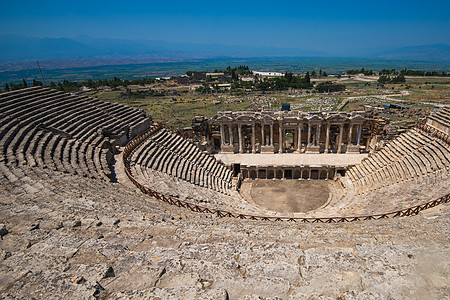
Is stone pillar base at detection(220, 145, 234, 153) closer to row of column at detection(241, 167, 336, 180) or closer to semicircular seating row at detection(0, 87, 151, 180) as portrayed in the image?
row of column at detection(241, 167, 336, 180)

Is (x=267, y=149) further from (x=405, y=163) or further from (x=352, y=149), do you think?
(x=405, y=163)

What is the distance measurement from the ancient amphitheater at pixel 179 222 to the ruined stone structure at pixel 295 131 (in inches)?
204

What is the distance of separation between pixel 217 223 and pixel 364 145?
2903 cm

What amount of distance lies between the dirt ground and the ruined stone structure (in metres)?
5.90

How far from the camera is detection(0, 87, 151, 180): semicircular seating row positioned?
15000 millimetres

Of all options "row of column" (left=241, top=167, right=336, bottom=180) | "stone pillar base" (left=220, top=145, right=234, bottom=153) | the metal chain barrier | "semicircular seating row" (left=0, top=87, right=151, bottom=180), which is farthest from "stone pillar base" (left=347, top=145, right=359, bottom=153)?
"semicircular seating row" (left=0, top=87, right=151, bottom=180)

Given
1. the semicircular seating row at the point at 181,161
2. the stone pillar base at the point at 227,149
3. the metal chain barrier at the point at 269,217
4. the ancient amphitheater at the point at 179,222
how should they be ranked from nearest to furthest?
the ancient amphitheater at the point at 179,222
the metal chain barrier at the point at 269,217
the semicircular seating row at the point at 181,161
the stone pillar base at the point at 227,149

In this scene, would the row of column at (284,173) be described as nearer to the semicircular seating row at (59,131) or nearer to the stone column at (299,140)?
the stone column at (299,140)

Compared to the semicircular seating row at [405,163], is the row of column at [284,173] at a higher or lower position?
lower

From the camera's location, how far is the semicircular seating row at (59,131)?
15.0m

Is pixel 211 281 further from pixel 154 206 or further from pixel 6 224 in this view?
pixel 154 206

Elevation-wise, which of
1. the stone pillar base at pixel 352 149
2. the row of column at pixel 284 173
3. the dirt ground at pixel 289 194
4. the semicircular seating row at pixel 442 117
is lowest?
the dirt ground at pixel 289 194

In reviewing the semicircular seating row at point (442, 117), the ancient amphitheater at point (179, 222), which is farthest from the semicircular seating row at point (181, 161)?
the semicircular seating row at point (442, 117)

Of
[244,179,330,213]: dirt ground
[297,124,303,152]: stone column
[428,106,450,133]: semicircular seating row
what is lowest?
[244,179,330,213]: dirt ground
